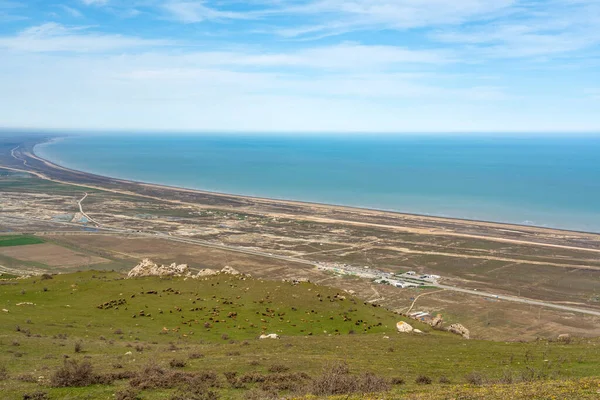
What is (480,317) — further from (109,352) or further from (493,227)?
(493,227)

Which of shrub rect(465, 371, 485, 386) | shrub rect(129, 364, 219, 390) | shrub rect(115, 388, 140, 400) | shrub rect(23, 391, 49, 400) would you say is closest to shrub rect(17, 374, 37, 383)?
shrub rect(23, 391, 49, 400)

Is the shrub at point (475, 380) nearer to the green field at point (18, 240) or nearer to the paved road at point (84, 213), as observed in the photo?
the green field at point (18, 240)

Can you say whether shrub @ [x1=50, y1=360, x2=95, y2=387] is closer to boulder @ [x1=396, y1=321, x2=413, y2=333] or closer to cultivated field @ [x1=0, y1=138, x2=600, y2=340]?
boulder @ [x1=396, y1=321, x2=413, y2=333]

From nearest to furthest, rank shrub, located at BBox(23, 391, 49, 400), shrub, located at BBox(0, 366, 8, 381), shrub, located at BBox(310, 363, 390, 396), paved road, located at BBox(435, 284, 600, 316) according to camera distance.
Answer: shrub, located at BBox(23, 391, 49, 400) < shrub, located at BBox(310, 363, 390, 396) < shrub, located at BBox(0, 366, 8, 381) < paved road, located at BBox(435, 284, 600, 316)

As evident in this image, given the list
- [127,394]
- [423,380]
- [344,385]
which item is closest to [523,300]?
[423,380]

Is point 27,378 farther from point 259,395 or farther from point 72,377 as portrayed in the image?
point 259,395

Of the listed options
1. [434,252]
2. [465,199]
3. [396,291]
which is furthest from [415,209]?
[396,291]
